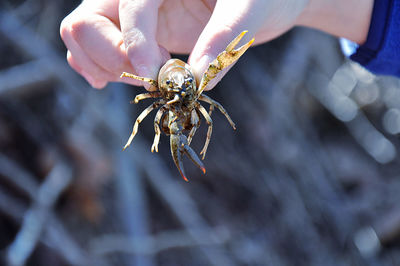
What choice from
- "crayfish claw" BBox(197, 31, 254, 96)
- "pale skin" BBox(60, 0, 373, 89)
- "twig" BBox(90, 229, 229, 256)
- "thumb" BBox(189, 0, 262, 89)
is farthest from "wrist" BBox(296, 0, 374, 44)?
"twig" BBox(90, 229, 229, 256)

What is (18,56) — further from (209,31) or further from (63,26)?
(209,31)

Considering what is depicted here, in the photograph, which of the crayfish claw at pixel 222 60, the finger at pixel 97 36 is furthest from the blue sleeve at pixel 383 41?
the finger at pixel 97 36

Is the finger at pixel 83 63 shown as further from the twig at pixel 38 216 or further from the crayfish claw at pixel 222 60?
the twig at pixel 38 216

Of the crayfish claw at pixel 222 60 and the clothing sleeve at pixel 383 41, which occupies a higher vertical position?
the crayfish claw at pixel 222 60

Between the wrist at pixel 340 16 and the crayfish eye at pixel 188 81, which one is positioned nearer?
the crayfish eye at pixel 188 81

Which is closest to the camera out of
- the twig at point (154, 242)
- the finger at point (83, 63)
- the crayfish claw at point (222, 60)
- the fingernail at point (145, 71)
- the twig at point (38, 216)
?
the crayfish claw at point (222, 60)

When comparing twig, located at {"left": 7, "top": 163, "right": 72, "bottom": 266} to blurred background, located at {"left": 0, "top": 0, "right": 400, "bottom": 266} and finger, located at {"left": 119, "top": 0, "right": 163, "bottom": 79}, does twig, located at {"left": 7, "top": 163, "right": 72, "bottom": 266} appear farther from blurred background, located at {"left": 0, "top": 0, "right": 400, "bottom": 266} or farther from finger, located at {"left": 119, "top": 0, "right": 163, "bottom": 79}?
finger, located at {"left": 119, "top": 0, "right": 163, "bottom": 79}
